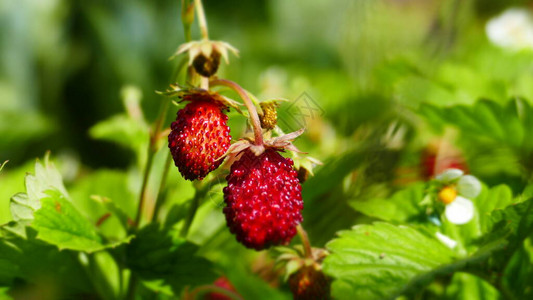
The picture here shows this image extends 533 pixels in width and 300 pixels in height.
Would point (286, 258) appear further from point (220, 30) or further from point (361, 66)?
point (220, 30)

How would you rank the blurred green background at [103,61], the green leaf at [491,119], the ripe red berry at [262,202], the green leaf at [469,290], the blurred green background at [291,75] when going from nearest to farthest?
the ripe red berry at [262,202]
the green leaf at [469,290]
the green leaf at [491,119]
the blurred green background at [291,75]
the blurred green background at [103,61]

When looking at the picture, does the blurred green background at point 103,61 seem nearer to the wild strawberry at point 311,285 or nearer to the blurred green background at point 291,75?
the blurred green background at point 291,75

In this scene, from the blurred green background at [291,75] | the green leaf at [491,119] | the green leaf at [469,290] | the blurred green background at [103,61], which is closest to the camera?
the green leaf at [469,290]

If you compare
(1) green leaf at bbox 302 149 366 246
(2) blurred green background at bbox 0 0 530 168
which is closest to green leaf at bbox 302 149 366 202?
(1) green leaf at bbox 302 149 366 246

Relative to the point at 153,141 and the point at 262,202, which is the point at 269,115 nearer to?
the point at 262,202

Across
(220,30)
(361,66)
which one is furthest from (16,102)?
(361,66)

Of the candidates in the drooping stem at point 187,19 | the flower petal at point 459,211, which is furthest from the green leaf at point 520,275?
the drooping stem at point 187,19

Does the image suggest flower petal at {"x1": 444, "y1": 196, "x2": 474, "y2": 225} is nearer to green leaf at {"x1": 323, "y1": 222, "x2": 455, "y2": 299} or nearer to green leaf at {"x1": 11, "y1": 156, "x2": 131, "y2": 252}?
green leaf at {"x1": 323, "y1": 222, "x2": 455, "y2": 299}
